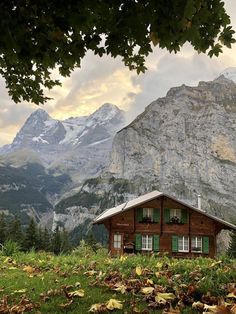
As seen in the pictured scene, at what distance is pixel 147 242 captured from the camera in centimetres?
4259

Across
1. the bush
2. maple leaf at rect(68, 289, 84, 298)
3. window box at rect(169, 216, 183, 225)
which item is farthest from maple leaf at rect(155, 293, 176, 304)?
window box at rect(169, 216, 183, 225)

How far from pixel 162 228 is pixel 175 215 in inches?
71.9

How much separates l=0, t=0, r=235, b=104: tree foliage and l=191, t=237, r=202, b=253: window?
122 ft

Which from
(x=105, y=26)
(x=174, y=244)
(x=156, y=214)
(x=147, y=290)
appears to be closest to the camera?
Answer: (x=105, y=26)

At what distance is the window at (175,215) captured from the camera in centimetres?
4275

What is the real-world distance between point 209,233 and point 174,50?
37790 millimetres

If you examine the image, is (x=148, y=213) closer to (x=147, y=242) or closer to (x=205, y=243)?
(x=147, y=242)

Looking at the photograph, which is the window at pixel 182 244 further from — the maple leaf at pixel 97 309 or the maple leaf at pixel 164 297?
the maple leaf at pixel 97 309

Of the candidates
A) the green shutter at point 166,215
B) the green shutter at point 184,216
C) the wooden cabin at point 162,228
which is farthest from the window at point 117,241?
the green shutter at point 184,216

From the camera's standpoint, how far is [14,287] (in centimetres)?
850

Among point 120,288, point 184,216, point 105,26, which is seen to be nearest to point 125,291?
point 120,288

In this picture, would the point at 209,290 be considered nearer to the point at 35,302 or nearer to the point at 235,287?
the point at 235,287

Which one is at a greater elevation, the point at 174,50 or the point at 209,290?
the point at 174,50

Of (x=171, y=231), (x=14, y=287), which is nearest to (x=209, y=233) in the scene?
(x=171, y=231)
